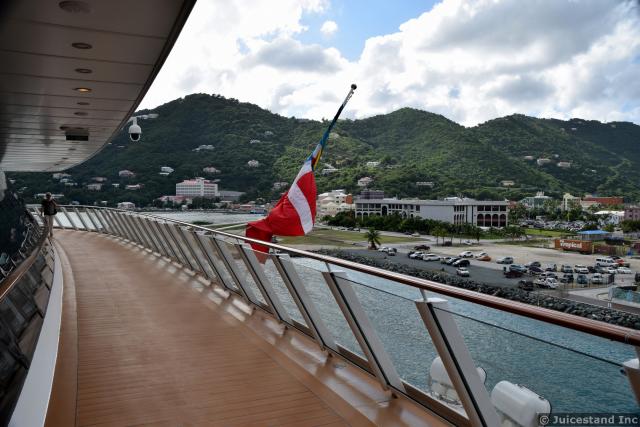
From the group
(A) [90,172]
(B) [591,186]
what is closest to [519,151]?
(B) [591,186]

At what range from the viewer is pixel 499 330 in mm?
2314

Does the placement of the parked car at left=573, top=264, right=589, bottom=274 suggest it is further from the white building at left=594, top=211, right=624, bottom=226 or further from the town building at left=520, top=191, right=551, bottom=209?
the town building at left=520, top=191, right=551, bottom=209

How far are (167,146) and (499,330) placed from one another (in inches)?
1973

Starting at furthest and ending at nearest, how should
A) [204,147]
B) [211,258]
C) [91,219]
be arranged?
[204,147]
[91,219]
[211,258]

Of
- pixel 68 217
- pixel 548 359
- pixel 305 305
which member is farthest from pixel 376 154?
pixel 548 359

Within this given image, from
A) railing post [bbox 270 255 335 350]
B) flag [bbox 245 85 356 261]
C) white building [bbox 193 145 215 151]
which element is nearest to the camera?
railing post [bbox 270 255 335 350]

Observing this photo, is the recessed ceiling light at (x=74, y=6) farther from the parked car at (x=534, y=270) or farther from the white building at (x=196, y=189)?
the parked car at (x=534, y=270)

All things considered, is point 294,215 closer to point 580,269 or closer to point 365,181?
point 580,269

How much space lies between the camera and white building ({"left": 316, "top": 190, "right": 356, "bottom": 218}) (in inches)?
2069

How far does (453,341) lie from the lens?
2537 mm

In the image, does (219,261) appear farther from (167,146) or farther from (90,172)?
(167,146)

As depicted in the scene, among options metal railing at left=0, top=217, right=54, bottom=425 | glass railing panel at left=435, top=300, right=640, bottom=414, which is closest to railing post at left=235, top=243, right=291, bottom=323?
metal railing at left=0, top=217, right=54, bottom=425

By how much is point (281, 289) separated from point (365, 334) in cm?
154

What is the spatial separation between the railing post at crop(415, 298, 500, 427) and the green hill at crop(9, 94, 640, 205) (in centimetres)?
1215
